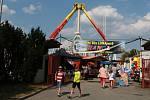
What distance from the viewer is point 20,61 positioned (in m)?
29.4

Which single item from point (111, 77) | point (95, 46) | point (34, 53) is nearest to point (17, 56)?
point (34, 53)

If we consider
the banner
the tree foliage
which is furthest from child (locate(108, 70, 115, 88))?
the banner

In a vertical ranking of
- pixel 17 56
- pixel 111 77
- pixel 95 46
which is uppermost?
pixel 95 46

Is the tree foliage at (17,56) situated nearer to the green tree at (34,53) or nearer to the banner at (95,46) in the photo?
the green tree at (34,53)

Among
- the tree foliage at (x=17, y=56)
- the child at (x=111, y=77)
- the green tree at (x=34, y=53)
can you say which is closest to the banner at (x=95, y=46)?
the green tree at (x=34, y=53)

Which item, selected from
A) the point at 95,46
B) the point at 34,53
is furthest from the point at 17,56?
the point at 95,46

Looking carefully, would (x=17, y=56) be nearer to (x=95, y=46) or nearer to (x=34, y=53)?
(x=34, y=53)

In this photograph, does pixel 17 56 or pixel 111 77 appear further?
pixel 17 56

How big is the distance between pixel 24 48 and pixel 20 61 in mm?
1090

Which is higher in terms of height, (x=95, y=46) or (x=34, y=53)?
(x=95, y=46)

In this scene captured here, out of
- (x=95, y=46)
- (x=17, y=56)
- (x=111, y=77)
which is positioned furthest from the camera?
(x=95, y=46)

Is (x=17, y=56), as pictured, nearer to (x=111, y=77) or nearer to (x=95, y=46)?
(x=111, y=77)

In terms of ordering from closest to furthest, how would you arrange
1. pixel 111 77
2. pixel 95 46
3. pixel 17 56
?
pixel 111 77, pixel 17 56, pixel 95 46

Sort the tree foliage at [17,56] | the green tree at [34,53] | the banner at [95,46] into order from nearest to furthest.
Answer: the tree foliage at [17,56]
the green tree at [34,53]
the banner at [95,46]
